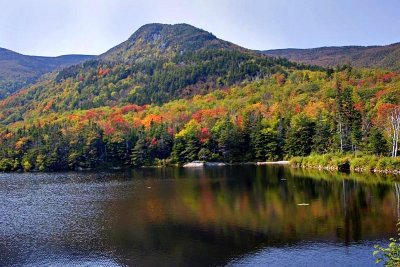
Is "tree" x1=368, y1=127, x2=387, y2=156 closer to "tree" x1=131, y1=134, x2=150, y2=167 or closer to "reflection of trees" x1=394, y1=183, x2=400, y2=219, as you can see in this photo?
"reflection of trees" x1=394, y1=183, x2=400, y2=219

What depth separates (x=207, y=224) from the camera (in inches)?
1566

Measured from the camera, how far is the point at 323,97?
5054 inches

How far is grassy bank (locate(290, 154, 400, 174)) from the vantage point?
72.6m

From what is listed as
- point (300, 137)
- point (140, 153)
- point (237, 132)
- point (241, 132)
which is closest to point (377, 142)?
point (300, 137)

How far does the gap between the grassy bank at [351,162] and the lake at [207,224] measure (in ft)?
23.8

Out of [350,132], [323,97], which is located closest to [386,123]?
[350,132]

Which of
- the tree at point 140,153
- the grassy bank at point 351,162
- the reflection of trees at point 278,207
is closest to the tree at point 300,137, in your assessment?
the grassy bank at point 351,162

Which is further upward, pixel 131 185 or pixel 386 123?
pixel 386 123

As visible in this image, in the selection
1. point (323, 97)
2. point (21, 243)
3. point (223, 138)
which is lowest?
point (21, 243)

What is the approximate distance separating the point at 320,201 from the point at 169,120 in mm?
97801

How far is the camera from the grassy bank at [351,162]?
72625 millimetres

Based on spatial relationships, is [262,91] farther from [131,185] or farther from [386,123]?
[131,185]

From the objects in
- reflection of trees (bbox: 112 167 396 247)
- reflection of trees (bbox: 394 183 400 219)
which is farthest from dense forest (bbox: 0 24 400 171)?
reflection of trees (bbox: 112 167 396 247)

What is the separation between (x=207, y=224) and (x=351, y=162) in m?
48.8
